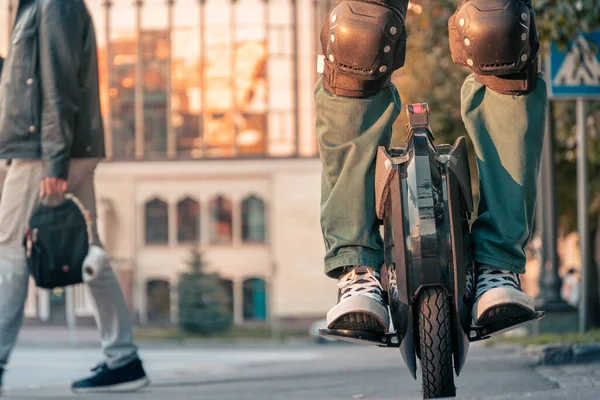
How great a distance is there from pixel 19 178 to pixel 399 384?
6.05 feet

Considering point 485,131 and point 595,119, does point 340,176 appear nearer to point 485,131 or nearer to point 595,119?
point 485,131

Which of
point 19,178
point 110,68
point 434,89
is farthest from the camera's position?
point 110,68

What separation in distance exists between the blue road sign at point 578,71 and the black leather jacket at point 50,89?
4.26m

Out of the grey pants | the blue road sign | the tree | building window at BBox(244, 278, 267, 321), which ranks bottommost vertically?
building window at BBox(244, 278, 267, 321)

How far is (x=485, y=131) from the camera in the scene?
362 cm

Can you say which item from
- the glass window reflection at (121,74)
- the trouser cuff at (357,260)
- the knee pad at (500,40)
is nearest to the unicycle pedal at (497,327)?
the trouser cuff at (357,260)

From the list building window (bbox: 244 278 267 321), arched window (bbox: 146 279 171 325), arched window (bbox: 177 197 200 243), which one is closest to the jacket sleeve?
arched window (bbox: 146 279 171 325)

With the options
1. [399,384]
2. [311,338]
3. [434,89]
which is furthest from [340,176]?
[311,338]

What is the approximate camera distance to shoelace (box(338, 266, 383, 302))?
350 centimetres

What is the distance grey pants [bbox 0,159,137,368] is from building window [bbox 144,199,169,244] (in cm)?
4599

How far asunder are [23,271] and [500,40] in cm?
279

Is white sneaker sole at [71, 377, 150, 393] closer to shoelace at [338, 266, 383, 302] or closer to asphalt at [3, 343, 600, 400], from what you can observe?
asphalt at [3, 343, 600, 400]

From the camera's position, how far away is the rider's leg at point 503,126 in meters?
3.46

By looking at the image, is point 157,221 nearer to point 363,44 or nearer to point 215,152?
point 215,152
